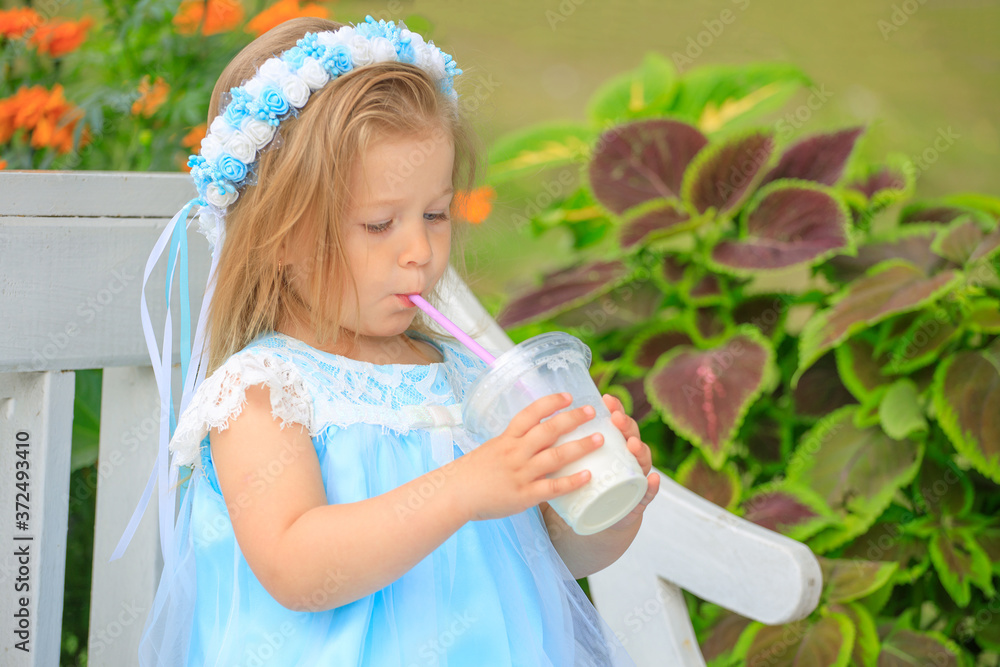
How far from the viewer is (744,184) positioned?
1556 millimetres

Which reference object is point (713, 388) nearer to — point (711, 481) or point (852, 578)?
point (711, 481)

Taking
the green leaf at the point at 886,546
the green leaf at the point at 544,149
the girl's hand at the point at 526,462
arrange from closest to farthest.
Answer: the girl's hand at the point at 526,462 → the green leaf at the point at 886,546 → the green leaf at the point at 544,149

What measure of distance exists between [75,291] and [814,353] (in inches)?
40.6

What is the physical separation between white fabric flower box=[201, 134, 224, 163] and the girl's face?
5.3 inches

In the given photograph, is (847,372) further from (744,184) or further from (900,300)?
(744,184)

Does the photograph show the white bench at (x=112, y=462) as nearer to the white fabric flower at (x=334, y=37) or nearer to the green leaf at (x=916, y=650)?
the white fabric flower at (x=334, y=37)

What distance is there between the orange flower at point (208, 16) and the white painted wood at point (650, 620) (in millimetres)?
1021

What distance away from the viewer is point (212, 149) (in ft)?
2.76

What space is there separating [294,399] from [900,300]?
1003mm

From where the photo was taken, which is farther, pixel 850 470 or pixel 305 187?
pixel 850 470

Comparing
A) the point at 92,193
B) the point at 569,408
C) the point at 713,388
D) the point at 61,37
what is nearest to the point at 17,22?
the point at 61,37

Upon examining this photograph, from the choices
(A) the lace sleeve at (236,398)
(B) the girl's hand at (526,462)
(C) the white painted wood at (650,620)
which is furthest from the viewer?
(C) the white painted wood at (650,620)

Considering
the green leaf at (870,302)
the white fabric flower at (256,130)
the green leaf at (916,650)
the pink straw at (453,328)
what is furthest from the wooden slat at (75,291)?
the green leaf at (916,650)

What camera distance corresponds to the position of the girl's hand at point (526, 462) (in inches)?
27.1
